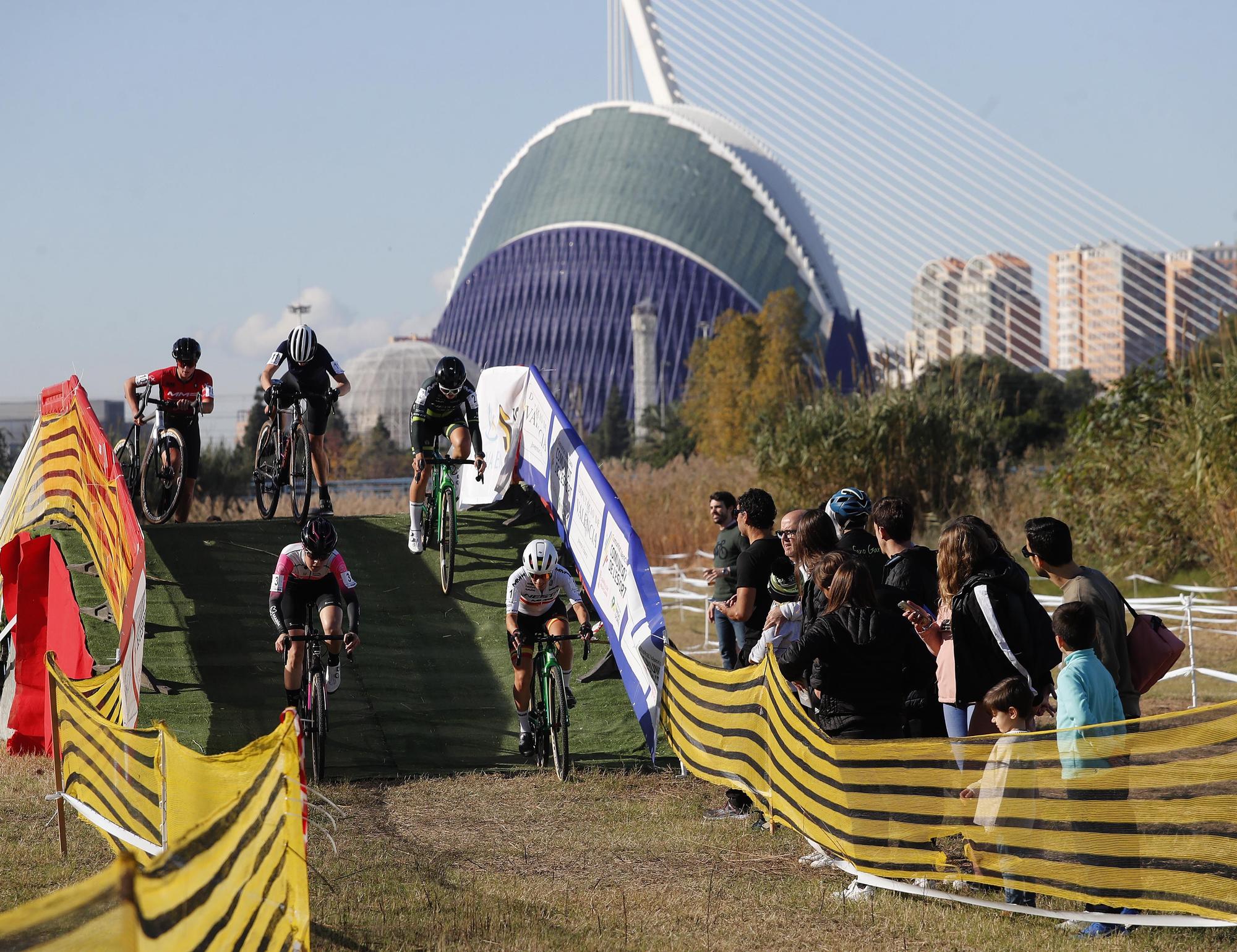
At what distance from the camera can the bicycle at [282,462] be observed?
1223 centimetres

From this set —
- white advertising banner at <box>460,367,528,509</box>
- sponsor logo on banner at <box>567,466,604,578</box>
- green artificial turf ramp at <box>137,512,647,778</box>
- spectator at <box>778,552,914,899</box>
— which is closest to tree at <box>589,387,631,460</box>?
white advertising banner at <box>460,367,528,509</box>

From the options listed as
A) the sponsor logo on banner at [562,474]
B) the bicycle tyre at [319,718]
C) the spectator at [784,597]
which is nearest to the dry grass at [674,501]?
the sponsor logo on banner at [562,474]

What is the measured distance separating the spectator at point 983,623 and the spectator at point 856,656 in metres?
0.18

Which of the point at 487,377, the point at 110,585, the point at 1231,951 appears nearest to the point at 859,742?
the point at 1231,951

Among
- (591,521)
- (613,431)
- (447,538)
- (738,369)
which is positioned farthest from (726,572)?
(613,431)

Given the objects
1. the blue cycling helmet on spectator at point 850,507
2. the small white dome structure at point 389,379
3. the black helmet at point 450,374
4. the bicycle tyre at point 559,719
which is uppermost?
the small white dome structure at point 389,379

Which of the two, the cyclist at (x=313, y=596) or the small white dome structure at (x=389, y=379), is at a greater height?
the small white dome structure at (x=389, y=379)

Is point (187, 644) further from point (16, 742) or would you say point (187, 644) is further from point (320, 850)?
point (320, 850)

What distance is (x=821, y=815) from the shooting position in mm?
6391

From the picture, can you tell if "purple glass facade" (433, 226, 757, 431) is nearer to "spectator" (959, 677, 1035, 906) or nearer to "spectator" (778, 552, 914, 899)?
"spectator" (778, 552, 914, 899)

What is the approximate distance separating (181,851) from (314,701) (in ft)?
18.2

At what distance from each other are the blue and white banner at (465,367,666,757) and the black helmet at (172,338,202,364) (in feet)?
10.7

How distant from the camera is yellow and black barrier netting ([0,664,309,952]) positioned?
302 cm

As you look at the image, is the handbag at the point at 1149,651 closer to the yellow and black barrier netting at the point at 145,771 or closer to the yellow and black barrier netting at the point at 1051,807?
the yellow and black barrier netting at the point at 1051,807
